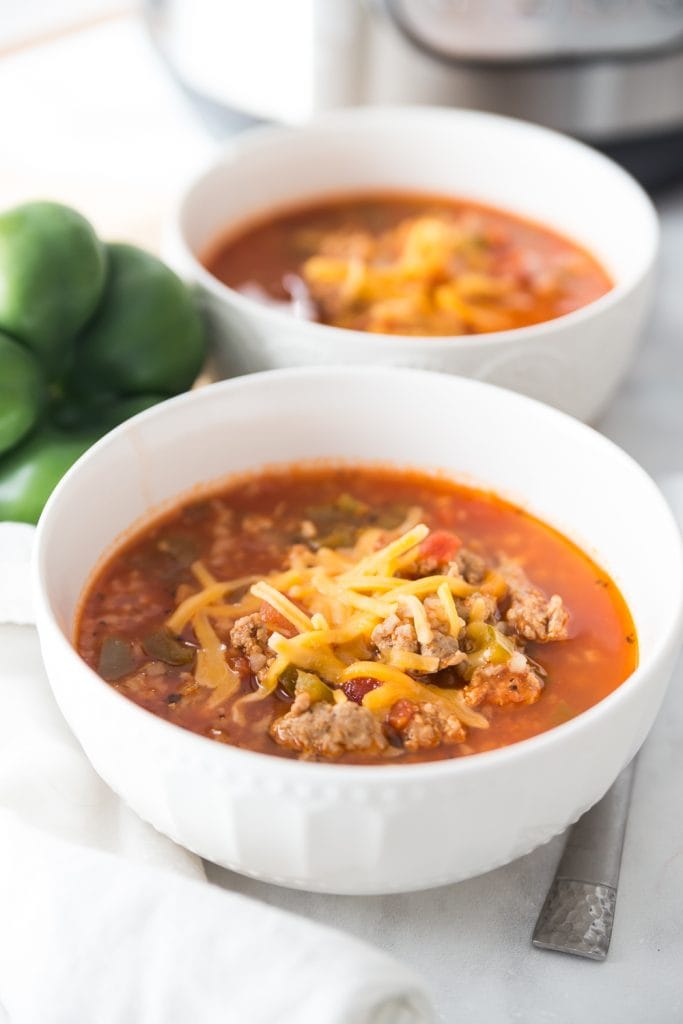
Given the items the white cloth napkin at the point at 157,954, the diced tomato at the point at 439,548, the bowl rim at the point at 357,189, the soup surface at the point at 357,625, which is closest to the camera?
the white cloth napkin at the point at 157,954

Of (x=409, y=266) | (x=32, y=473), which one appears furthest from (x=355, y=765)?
(x=409, y=266)

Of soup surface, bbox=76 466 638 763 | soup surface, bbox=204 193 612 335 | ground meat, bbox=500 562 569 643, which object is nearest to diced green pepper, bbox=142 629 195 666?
soup surface, bbox=76 466 638 763

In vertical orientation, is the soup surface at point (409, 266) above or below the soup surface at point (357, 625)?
below

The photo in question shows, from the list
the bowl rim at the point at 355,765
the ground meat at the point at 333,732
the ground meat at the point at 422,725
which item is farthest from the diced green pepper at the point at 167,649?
the ground meat at the point at 422,725

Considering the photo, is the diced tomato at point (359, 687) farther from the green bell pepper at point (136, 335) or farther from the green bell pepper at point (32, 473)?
the green bell pepper at point (136, 335)

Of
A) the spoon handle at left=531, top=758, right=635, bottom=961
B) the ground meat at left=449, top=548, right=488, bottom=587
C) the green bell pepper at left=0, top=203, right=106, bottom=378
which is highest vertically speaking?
the green bell pepper at left=0, top=203, right=106, bottom=378

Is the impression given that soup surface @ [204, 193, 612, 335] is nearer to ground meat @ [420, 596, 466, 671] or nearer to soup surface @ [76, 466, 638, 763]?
soup surface @ [76, 466, 638, 763]

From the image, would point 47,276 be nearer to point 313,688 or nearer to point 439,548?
point 439,548
